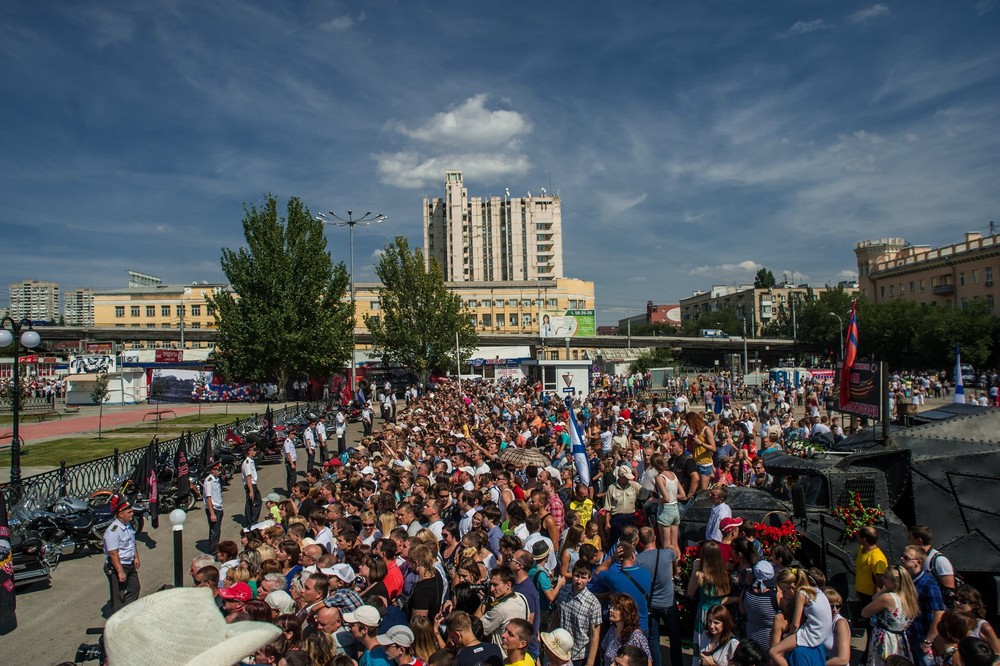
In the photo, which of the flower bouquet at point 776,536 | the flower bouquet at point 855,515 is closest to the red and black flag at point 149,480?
the flower bouquet at point 776,536

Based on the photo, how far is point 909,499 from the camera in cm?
824

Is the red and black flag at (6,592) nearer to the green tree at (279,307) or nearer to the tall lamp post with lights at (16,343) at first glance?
the tall lamp post with lights at (16,343)

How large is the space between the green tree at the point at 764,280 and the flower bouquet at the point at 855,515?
139 m

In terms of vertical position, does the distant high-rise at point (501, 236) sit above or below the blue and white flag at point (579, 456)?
above

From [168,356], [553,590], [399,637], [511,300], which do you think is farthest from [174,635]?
[511,300]

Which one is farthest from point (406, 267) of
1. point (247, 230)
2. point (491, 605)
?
point (491, 605)

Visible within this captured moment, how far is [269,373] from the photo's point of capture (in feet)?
147

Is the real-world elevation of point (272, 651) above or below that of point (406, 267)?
below

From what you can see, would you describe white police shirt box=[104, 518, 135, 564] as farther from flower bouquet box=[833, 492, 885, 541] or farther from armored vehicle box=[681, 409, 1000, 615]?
flower bouquet box=[833, 492, 885, 541]

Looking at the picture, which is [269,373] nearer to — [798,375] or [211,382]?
[211,382]

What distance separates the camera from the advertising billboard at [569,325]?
6172cm

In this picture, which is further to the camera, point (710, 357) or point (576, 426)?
point (710, 357)

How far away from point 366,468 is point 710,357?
364 feet

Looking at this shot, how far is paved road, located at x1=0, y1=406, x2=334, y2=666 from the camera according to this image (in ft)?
27.3
